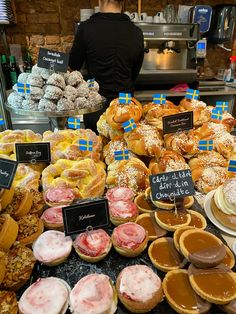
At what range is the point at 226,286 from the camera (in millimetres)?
883

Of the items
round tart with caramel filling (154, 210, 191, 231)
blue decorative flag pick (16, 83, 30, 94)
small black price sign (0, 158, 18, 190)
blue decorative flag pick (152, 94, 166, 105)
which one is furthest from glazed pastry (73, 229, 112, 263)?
blue decorative flag pick (16, 83, 30, 94)

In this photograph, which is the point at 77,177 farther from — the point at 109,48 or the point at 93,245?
the point at 109,48

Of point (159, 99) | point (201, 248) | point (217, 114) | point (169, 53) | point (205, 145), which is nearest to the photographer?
point (201, 248)

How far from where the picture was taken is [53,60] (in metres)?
1.78

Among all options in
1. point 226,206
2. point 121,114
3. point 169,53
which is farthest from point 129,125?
point 169,53

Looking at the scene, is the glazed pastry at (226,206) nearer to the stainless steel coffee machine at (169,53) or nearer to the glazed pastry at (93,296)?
the glazed pastry at (93,296)

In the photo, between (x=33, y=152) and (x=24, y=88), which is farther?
(x=24, y=88)

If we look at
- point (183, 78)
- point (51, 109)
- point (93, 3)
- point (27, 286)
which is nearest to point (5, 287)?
point (27, 286)

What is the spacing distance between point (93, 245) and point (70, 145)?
0.73 metres

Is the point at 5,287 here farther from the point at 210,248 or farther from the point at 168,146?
the point at 168,146

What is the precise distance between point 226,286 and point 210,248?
0.14m

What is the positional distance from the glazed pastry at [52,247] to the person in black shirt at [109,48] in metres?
1.90

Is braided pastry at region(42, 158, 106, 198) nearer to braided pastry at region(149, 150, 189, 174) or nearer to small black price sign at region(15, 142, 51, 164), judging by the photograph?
small black price sign at region(15, 142, 51, 164)

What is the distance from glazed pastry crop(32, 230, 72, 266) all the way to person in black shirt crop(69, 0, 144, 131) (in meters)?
1.90
